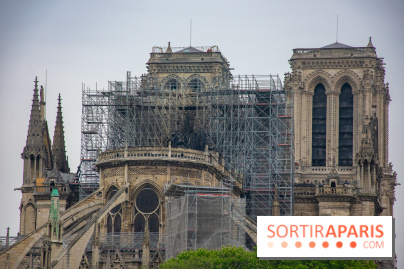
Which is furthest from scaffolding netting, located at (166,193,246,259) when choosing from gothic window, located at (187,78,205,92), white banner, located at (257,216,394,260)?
white banner, located at (257,216,394,260)

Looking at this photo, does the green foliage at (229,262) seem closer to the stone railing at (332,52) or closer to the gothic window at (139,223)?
the gothic window at (139,223)

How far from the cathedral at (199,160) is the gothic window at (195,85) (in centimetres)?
33

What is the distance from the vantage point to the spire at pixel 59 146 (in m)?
130

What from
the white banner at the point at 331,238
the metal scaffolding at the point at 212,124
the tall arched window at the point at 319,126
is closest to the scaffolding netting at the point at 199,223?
the metal scaffolding at the point at 212,124

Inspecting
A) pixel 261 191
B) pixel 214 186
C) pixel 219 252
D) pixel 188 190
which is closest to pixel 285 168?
pixel 261 191

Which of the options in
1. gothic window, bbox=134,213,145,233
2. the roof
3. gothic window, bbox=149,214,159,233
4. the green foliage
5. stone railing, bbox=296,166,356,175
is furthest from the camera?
the roof

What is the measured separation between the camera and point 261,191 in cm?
11988

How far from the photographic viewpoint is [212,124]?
119 metres

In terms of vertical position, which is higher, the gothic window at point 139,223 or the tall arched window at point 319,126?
the tall arched window at point 319,126

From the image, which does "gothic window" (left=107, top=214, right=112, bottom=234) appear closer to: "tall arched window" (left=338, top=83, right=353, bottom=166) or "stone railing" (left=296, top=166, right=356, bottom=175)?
"stone railing" (left=296, top=166, right=356, bottom=175)

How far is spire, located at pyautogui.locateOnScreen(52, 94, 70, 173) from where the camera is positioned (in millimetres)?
130125

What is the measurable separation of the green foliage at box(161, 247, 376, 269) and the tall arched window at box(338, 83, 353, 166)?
164 feet

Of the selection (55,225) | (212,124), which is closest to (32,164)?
(212,124)

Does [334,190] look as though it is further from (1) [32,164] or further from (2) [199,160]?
(1) [32,164]
